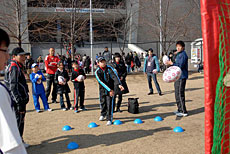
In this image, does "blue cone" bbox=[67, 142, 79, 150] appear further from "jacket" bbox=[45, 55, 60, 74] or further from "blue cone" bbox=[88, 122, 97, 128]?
"jacket" bbox=[45, 55, 60, 74]

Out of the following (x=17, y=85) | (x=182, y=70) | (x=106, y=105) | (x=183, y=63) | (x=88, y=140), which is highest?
(x=183, y=63)

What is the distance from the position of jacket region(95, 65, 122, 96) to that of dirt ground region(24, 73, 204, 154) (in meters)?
1.00

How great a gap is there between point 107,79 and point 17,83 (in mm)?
2500

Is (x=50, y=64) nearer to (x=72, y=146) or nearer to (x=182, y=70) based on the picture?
(x=72, y=146)

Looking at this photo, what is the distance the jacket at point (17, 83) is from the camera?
434 cm

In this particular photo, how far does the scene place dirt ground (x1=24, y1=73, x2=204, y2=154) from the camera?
4.54m

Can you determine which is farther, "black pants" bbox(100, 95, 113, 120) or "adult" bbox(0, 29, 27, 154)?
"black pants" bbox(100, 95, 113, 120)

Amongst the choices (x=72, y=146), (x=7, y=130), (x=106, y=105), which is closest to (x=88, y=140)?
(x=72, y=146)

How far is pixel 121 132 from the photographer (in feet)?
18.0

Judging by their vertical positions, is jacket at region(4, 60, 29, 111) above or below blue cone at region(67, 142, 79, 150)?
above

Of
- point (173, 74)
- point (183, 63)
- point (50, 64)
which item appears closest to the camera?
point (173, 74)

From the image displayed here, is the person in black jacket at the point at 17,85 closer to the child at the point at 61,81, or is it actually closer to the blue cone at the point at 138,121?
the child at the point at 61,81

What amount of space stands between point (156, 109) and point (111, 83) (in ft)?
7.29

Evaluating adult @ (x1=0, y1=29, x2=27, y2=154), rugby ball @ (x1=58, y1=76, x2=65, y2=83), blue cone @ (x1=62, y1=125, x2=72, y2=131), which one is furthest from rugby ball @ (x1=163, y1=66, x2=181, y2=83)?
adult @ (x1=0, y1=29, x2=27, y2=154)
